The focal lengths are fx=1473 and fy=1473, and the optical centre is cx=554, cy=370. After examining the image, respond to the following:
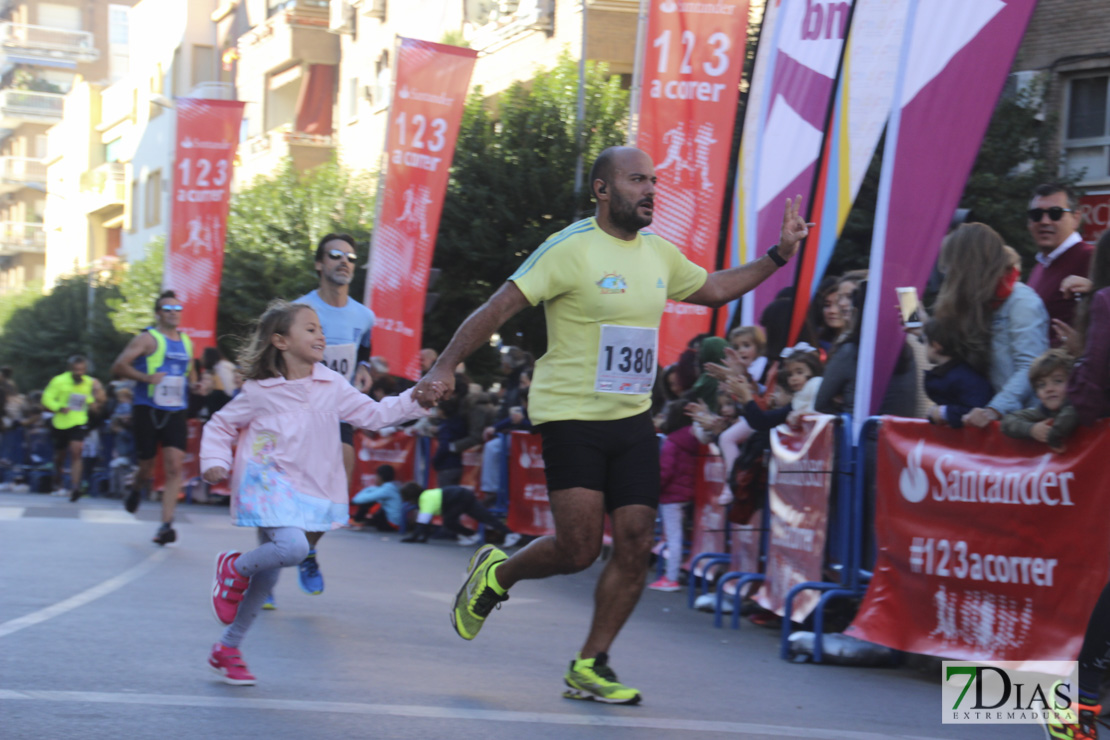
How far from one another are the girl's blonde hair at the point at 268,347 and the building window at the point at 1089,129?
17.3 metres

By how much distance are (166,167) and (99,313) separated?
9.03 m

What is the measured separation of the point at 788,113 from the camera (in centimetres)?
1142

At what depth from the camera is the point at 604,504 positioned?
227 inches

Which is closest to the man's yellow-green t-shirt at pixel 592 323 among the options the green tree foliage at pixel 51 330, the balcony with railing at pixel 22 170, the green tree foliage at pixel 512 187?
the green tree foliage at pixel 512 187

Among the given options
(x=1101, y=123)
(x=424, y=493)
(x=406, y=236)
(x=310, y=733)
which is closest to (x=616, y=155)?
(x=310, y=733)

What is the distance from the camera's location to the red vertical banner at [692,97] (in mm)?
13758

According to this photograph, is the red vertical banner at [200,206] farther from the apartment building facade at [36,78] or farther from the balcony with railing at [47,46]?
the balcony with railing at [47,46]

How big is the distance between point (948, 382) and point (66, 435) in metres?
17.2

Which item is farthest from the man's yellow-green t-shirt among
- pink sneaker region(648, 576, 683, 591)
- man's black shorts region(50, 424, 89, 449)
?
man's black shorts region(50, 424, 89, 449)

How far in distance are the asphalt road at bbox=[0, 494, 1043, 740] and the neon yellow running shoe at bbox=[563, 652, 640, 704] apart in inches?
3.6

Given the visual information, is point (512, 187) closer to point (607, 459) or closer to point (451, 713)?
point (607, 459)

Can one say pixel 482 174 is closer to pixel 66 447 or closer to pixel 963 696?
pixel 66 447

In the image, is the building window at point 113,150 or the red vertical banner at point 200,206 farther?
the building window at point 113,150

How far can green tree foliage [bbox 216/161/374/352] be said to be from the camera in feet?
105
